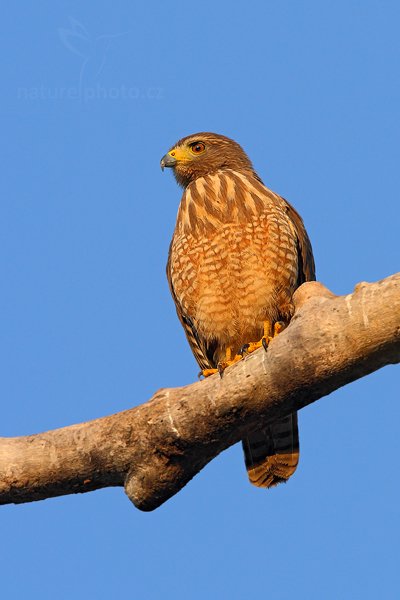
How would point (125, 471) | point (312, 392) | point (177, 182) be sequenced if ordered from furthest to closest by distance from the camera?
point (177, 182) → point (125, 471) → point (312, 392)

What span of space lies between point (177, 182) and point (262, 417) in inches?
144

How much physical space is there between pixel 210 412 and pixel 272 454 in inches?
77.0

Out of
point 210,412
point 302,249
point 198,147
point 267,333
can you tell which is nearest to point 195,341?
point 267,333

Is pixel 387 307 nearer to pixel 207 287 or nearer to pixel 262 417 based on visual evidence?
pixel 262 417

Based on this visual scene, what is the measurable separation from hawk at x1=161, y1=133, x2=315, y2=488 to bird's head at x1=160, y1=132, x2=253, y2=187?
710mm

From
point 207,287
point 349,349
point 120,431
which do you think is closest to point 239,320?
point 207,287

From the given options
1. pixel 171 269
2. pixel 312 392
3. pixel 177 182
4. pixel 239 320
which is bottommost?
pixel 312 392

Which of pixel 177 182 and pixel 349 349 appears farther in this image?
pixel 177 182

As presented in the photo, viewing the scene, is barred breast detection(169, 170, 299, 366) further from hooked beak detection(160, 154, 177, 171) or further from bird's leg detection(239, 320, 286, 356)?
hooked beak detection(160, 154, 177, 171)

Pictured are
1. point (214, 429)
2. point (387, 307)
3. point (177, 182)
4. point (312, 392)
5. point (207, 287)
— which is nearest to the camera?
point (387, 307)

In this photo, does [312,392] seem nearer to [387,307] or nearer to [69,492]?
[387,307]

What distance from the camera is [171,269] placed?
741 cm

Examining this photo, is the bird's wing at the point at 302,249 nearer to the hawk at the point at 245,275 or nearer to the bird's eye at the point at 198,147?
the hawk at the point at 245,275

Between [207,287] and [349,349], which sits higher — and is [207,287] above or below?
above
